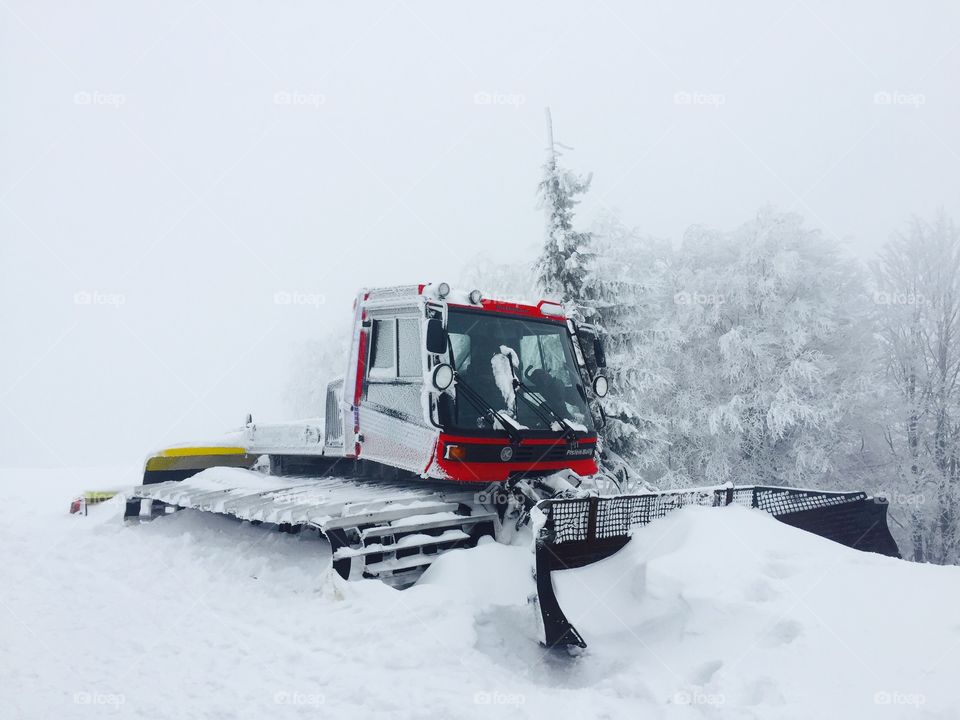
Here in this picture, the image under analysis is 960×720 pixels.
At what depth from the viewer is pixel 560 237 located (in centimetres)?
1477

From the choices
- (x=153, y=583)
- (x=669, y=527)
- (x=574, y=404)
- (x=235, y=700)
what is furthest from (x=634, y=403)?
(x=235, y=700)

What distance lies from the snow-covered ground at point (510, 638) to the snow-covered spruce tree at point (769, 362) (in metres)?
15.0

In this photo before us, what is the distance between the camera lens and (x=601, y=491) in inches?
279

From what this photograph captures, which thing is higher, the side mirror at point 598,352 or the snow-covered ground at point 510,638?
the side mirror at point 598,352

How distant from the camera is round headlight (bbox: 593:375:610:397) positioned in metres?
7.91

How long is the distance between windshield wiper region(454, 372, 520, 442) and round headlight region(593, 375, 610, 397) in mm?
1605

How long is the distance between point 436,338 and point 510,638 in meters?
2.72

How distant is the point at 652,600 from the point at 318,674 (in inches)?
96.5

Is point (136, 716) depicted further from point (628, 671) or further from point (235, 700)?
point (628, 671)

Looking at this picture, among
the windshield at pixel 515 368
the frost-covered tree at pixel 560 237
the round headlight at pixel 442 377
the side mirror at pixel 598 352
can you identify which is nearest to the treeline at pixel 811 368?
the frost-covered tree at pixel 560 237

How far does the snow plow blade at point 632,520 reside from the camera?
4957 millimetres

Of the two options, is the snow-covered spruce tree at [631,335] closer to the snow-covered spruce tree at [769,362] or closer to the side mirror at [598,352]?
the snow-covered spruce tree at [769,362]

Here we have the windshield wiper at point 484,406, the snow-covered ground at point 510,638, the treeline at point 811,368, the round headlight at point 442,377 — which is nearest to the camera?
the snow-covered ground at point 510,638

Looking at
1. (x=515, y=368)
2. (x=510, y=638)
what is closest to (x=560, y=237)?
(x=515, y=368)
